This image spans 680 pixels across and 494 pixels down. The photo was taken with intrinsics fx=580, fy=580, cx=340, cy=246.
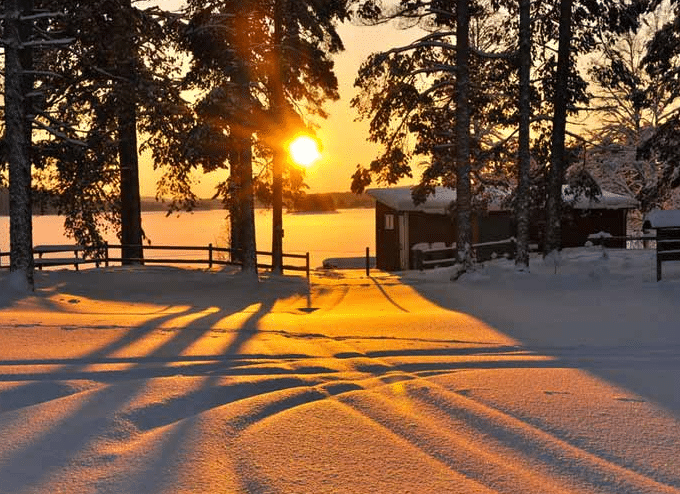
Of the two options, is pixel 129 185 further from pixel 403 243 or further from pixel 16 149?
pixel 403 243

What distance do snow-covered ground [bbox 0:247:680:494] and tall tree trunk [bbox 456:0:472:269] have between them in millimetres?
6763

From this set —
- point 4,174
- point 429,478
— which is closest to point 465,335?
point 429,478

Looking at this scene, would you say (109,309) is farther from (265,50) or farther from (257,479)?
(265,50)

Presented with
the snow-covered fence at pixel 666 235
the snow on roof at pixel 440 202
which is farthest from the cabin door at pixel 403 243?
the snow-covered fence at pixel 666 235

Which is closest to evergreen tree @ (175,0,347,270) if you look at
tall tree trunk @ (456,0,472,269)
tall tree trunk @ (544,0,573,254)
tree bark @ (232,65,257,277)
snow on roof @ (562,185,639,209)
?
tree bark @ (232,65,257,277)

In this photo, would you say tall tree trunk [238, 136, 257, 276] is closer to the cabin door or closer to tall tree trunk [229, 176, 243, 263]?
tall tree trunk [229, 176, 243, 263]

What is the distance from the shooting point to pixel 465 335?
25.6ft

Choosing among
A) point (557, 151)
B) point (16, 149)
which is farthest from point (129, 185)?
point (557, 151)

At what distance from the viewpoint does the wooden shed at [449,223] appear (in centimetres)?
2655

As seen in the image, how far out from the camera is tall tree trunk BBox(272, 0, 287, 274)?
17.8 metres

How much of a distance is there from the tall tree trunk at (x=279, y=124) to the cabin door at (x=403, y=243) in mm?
7661

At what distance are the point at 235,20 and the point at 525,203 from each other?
9833 mm

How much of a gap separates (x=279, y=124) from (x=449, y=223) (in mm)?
12151

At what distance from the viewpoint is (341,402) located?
4.82 metres
